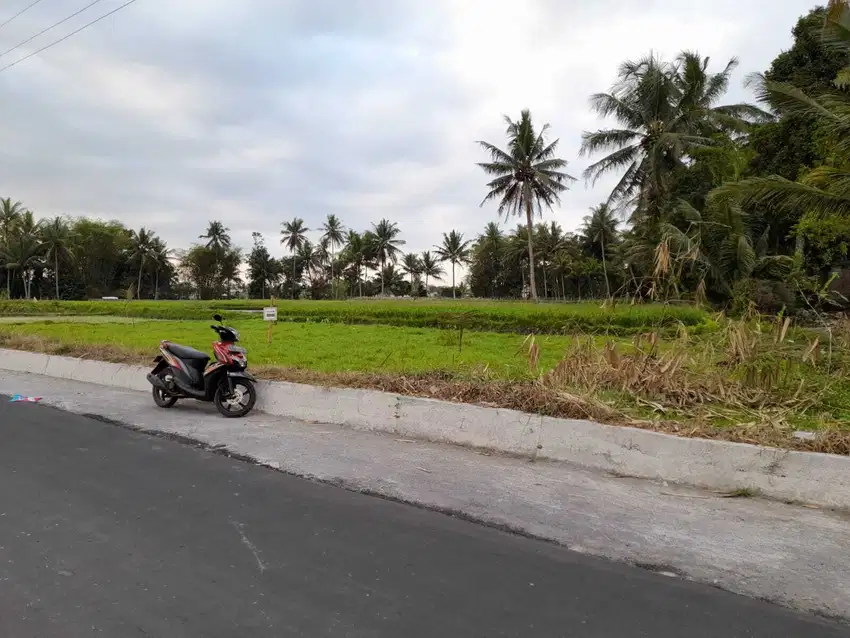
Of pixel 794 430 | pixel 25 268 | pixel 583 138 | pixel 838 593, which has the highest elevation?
pixel 583 138

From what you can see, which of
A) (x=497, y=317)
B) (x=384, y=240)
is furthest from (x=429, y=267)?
(x=497, y=317)

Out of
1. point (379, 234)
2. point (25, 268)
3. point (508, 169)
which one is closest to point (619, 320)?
point (508, 169)

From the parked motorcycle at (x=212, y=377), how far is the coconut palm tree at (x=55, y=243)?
6322 cm

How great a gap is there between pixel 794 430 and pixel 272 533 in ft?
13.4

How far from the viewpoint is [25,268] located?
2419 inches

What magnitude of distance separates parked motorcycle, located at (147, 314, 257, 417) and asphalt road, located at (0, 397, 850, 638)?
102 inches

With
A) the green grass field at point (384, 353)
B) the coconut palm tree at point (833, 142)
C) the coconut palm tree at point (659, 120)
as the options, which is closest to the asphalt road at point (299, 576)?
the green grass field at point (384, 353)

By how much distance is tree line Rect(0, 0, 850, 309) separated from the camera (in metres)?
12.5

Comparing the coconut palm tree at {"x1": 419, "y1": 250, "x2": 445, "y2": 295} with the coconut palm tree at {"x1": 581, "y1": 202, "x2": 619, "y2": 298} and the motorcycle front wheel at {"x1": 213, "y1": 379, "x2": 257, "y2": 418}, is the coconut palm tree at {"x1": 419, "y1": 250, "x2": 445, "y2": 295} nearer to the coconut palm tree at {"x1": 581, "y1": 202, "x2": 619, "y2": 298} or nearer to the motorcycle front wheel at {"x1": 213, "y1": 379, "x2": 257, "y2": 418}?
the coconut palm tree at {"x1": 581, "y1": 202, "x2": 619, "y2": 298}

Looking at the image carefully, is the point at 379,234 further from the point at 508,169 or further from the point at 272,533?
the point at 272,533

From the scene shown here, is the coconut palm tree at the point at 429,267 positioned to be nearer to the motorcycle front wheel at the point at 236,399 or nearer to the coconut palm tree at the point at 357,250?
the coconut palm tree at the point at 357,250

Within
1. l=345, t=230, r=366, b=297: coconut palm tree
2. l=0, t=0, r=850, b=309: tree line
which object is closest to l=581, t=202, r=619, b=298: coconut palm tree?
l=0, t=0, r=850, b=309: tree line

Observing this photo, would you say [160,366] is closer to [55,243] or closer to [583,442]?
[583,442]

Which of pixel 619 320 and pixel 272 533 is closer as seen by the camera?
pixel 272 533
